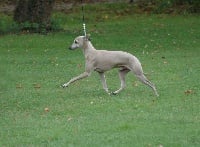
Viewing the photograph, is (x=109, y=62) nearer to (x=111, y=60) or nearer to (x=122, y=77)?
(x=111, y=60)

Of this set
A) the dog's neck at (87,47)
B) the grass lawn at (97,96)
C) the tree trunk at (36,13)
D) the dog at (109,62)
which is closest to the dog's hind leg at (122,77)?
the dog at (109,62)

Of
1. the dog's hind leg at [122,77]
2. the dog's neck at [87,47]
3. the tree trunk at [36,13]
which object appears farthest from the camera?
the tree trunk at [36,13]

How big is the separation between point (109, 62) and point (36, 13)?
10638 millimetres

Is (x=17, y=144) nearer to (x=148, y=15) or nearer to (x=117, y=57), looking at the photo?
(x=117, y=57)

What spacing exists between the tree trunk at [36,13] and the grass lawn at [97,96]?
21.7 inches

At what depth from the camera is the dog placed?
1205cm

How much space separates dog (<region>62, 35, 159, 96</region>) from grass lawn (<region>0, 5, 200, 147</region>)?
32cm

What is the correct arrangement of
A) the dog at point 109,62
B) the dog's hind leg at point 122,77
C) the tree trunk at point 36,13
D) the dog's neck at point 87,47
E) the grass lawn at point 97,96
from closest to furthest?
the grass lawn at point 97,96 → the dog at point 109,62 → the dog's hind leg at point 122,77 → the dog's neck at point 87,47 → the tree trunk at point 36,13

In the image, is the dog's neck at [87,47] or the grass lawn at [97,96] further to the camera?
the dog's neck at [87,47]

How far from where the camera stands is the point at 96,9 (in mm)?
30422

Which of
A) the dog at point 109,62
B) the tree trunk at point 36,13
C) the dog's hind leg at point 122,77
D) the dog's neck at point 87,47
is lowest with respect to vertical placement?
the tree trunk at point 36,13

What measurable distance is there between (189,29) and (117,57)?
11710mm

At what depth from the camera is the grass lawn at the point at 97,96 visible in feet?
29.9

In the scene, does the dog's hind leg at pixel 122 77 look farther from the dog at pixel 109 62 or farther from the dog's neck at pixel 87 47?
the dog's neck at pixel 87 47
